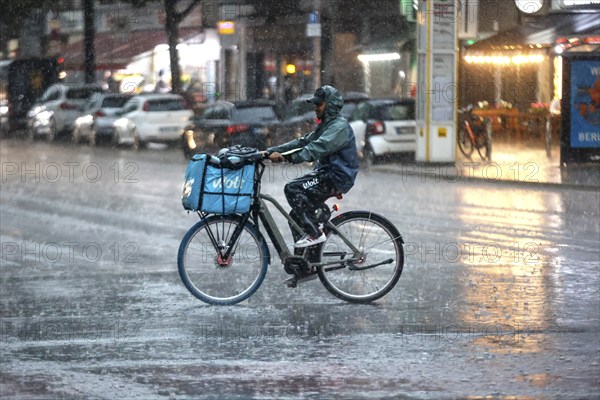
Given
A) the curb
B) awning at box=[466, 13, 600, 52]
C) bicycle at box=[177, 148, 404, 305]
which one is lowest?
the curb

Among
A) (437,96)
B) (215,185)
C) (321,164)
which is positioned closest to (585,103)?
(437,96)

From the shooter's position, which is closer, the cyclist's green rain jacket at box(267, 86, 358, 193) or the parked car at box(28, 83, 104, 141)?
the cyclist's green rain jacket at box(267, 86, 358, 193)

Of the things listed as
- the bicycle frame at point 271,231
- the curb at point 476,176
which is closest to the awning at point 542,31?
the curb at point 476,176

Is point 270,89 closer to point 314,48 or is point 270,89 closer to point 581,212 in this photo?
point 314,48

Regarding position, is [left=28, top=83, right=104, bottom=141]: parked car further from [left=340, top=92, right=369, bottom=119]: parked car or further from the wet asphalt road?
the wet asphalt road

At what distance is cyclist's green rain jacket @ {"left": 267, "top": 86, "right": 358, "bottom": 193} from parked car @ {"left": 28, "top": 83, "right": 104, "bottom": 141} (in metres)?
33.1

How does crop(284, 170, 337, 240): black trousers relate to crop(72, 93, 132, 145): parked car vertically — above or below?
above

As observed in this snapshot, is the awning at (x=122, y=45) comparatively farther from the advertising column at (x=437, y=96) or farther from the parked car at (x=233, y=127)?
the advertising column at (x=437, y=96)

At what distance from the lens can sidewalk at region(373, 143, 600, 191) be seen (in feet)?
71.2

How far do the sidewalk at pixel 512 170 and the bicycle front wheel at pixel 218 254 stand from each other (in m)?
12.4

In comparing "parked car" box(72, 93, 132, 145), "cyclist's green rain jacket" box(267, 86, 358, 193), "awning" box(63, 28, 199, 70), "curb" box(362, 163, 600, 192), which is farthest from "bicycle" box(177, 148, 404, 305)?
"awning" box(63, 28, 199, 70)

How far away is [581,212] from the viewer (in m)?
16.3

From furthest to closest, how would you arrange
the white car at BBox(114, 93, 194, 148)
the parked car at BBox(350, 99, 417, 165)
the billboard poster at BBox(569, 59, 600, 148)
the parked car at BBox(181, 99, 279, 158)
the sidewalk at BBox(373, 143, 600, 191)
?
the white car at BBox(114, 93, 194, 148)
the parked car at BBox(181, 99, 279, 158)
the parked car at BBox(350, 99, 417, 165)
the billboard poster at BBox(569, 59, 600, 148)
the sidewalk at BBox(373, 143, 600, 191)

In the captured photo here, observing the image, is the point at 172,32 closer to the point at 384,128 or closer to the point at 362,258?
the point at 384,128
